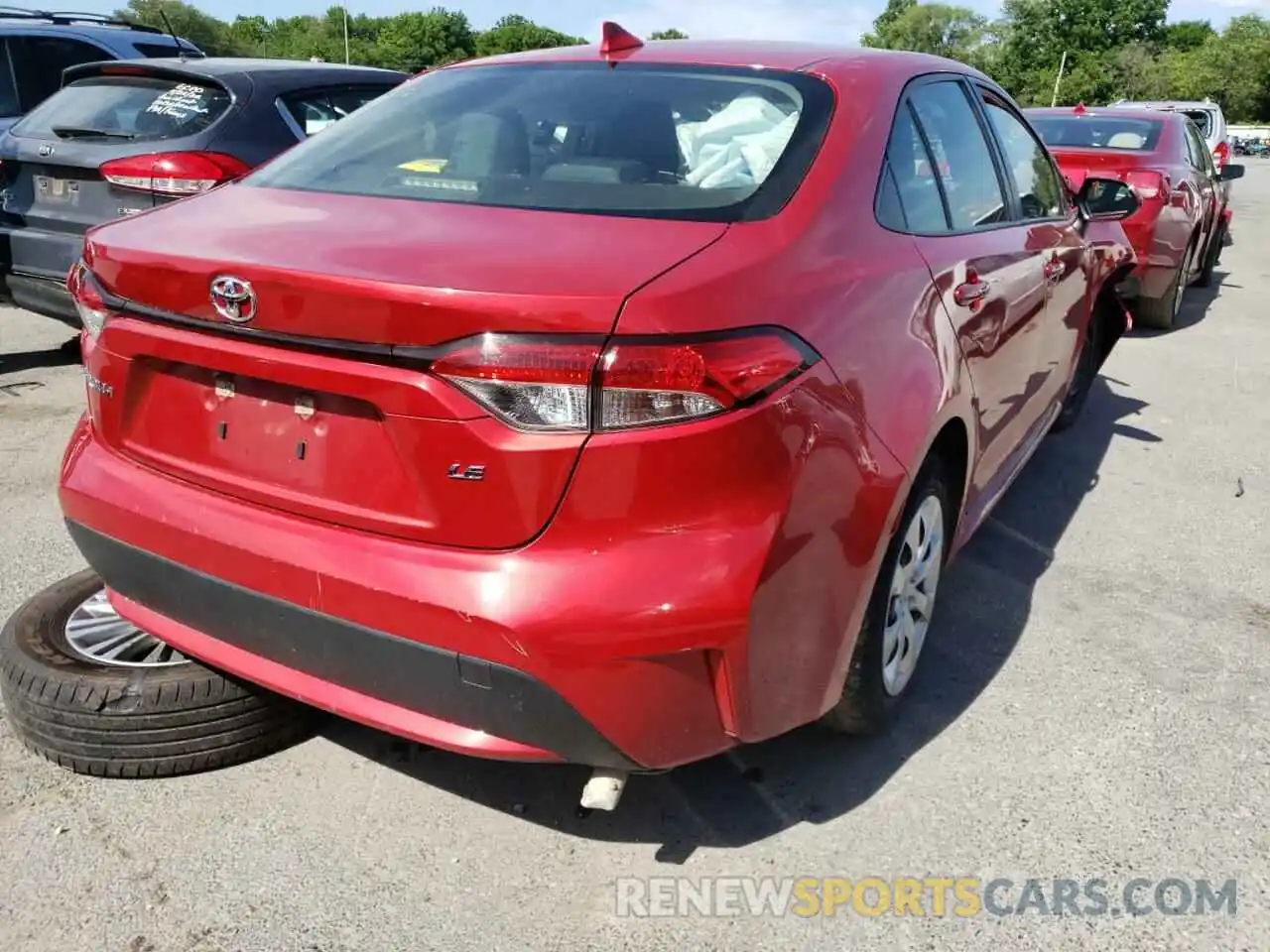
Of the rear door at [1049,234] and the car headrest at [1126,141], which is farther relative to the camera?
the car headrest at [1126,141]

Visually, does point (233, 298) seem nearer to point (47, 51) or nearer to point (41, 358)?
point (41, 358)

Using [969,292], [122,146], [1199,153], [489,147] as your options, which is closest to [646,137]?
[489,147]

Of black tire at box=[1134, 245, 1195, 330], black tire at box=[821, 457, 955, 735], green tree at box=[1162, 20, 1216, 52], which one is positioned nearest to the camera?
black tire at box=[821, 457, 955, 735]

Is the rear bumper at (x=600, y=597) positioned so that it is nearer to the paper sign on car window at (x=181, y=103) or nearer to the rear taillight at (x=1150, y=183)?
the paper sign on car window at (x=181, y=103)

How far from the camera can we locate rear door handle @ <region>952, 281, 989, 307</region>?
2.69m

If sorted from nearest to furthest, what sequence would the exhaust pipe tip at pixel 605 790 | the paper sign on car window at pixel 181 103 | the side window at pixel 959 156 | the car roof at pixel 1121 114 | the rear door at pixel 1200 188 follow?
the exhaust pipe tip at pixel 605 790, the side window at pixel 959 156, the paper sign on car window at pixel 181 103, the rear door at pixel 1200 188, the car roof at pixel 1121 114

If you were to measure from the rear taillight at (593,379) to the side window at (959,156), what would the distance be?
4.37ft

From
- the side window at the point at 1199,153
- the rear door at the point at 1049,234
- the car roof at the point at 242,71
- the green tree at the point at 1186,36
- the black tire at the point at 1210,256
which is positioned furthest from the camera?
the green tree at the point at 1186,36

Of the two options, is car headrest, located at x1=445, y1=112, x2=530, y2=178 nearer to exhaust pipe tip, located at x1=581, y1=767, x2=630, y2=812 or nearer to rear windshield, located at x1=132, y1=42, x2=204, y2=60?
exhaust pipe tip, located at x1=581, y1=767, x2=630, y2=812

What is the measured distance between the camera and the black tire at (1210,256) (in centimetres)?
1008

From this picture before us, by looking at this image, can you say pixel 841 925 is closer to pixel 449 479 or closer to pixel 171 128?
pixel 449 479

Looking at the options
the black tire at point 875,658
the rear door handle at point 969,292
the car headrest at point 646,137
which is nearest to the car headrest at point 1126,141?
the rear door handle at point 969,292

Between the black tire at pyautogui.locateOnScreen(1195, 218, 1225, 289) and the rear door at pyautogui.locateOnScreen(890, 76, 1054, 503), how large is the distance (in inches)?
298

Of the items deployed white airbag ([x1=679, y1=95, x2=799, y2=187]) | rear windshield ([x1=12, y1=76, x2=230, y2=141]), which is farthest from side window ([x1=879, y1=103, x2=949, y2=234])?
rear windshield ([x1=12, y1=76, x2=230, y2=141])
